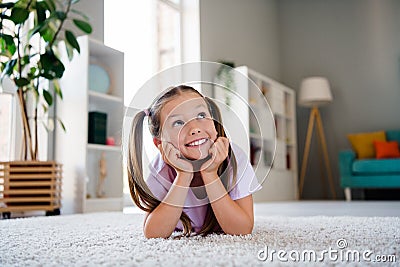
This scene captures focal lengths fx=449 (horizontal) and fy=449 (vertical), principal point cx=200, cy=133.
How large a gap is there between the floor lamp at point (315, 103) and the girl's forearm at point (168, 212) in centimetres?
425

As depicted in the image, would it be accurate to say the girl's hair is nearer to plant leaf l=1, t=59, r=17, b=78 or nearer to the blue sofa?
plant leaf l=1, t=59, r=17, b=78

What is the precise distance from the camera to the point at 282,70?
19.6 feet

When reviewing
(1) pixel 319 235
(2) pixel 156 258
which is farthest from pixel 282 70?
(2) pixel 156 258

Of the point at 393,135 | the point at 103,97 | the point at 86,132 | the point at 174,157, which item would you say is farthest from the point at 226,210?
the point at 393,135

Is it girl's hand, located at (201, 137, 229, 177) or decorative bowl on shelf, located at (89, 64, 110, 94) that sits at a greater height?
decorative bowl on shelf, located at (89, 64, 110, 94)

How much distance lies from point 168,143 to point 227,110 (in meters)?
0.18

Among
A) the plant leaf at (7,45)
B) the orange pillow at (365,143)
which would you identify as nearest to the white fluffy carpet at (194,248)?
the plant leaf at (7,45)

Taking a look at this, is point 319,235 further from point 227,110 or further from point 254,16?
point 254,16

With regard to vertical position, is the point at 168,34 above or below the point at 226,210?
above

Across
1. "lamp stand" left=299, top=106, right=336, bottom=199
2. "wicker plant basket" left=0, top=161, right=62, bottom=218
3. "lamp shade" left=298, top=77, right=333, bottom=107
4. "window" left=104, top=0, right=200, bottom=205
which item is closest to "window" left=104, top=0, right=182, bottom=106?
"window" left=104, top=0, right=200, bottom=205

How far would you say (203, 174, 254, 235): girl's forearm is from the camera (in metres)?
1.00

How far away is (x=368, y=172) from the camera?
444 cm

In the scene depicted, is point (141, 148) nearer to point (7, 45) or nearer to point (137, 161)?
point (137, 161)

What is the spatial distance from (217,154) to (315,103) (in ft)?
14.9
